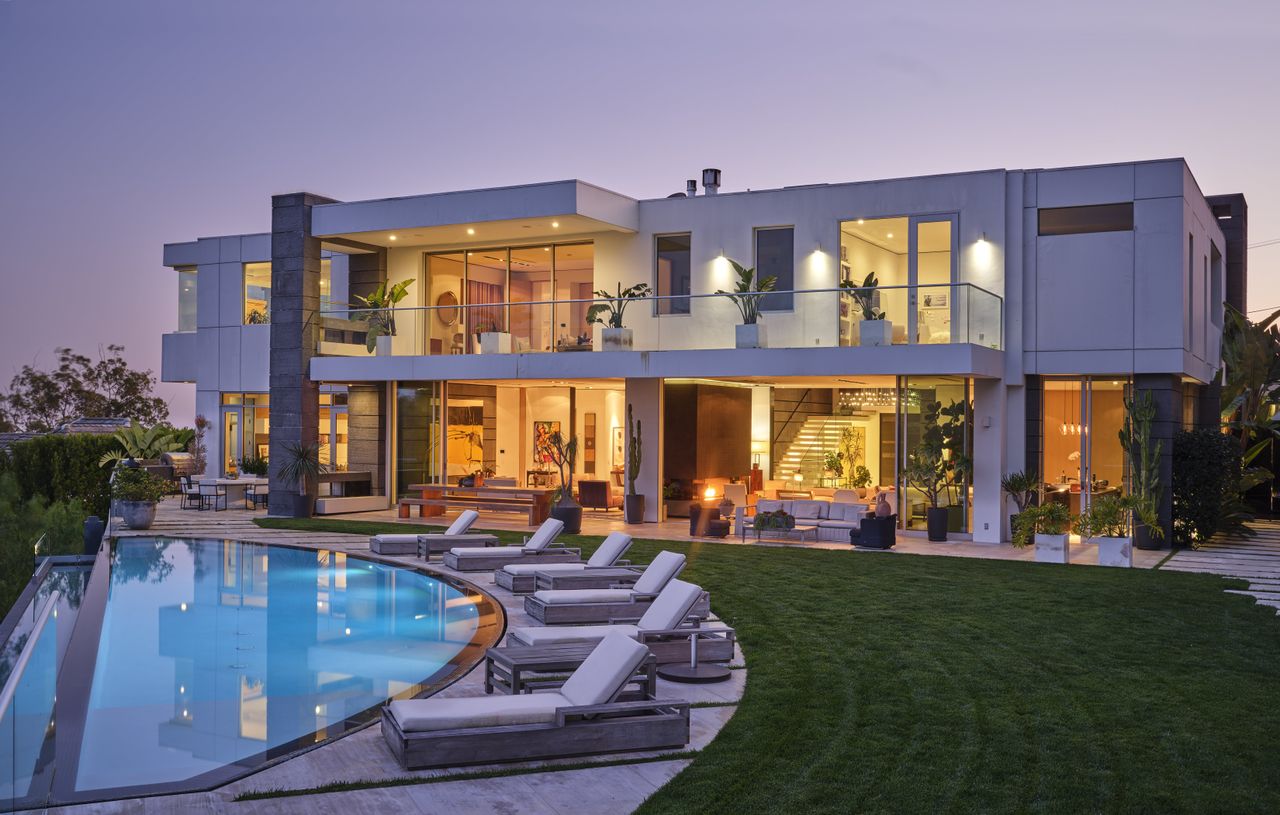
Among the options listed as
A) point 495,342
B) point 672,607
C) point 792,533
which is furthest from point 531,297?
point 672,607

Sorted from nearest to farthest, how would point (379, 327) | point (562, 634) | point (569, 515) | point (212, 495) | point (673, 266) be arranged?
point (562, 634)
point (569, 515)
point (673, 266)
point (379, 327)
point (212, 495)

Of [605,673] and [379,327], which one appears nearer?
[605,673]

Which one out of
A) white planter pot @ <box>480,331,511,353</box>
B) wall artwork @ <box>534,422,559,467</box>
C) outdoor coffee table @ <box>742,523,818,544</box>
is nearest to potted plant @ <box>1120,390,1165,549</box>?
outdoor coffee table @ <box>742,523,818,544</box>

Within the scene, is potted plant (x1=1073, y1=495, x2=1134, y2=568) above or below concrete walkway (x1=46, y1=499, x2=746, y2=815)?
above

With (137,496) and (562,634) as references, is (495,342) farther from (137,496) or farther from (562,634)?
(562,634)

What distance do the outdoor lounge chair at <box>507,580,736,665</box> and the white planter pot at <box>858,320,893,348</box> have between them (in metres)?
10.4

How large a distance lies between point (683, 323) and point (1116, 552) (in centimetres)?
851

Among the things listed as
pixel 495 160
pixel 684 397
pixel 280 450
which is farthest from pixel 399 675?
pixel 495 160

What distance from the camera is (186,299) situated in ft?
100

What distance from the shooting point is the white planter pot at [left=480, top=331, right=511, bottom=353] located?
22453 mm

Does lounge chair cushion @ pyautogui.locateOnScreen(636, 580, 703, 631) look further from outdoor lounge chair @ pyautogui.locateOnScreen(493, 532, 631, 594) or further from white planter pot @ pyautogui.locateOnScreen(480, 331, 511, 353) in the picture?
white planter pot @ pyautogui.locateOnScreen(480, 331, 511, 353)

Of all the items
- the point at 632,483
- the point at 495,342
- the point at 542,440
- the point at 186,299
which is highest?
the point at 186,299

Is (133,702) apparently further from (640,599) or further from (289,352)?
(289,352)

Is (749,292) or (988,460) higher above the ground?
(749,292)
